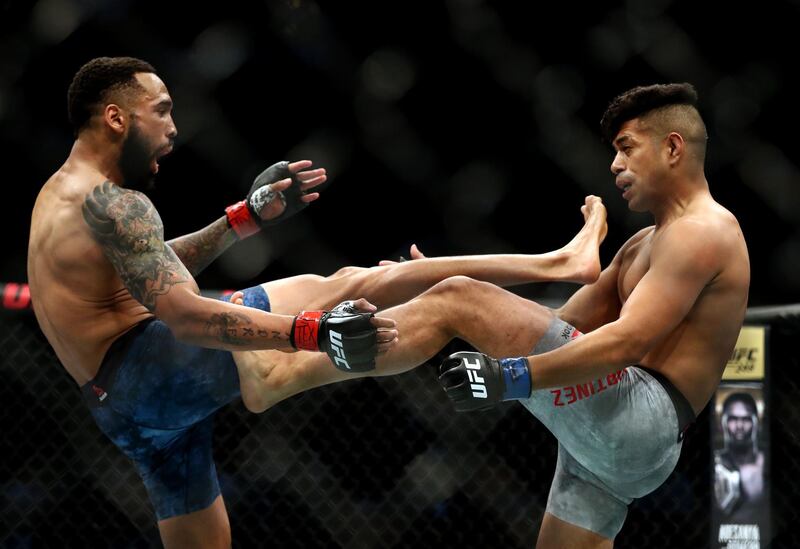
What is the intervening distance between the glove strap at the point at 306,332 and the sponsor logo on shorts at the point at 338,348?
4 centimetres

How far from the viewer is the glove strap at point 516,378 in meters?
2.03

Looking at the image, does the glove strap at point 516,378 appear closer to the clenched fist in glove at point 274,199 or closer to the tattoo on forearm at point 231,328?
the tattoo on forearm at point 231,328

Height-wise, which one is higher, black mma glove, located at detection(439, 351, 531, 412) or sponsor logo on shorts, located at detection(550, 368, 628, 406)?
black mma glove, located at detection(439, 351, 531, 412)

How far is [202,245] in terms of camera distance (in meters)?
2.68

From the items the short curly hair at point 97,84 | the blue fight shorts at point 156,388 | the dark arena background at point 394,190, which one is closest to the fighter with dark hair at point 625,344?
the blue fight shorts at point 156,388

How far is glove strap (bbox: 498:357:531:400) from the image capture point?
79.8 inches

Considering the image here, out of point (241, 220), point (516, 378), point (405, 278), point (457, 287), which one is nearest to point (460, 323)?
point (457, 287)

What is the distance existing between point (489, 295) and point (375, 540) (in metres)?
1.15

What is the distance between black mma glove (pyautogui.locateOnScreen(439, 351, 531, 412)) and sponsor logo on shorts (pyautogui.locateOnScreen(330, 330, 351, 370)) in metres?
0.19

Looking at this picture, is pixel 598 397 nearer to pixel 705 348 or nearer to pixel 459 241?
pixel 705 348

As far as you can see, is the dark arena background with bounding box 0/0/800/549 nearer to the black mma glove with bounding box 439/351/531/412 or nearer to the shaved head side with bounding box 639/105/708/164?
the shaved head side with bounding box 639/105/708/164

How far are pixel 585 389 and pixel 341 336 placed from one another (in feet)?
1.68

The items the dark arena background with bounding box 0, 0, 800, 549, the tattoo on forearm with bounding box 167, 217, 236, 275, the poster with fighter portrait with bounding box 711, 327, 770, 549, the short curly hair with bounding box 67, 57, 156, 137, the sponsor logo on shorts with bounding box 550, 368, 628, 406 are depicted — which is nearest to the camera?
the sponsor logo on shorts with bounding box 550, 368, 628, 406

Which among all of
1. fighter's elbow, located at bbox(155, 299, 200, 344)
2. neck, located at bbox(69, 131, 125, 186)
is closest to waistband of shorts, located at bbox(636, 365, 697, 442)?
fighter's elbow, located at bbox(155, 299, 200, 344)
